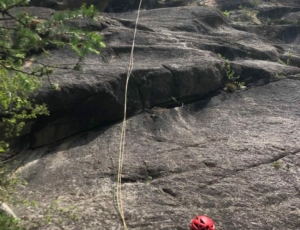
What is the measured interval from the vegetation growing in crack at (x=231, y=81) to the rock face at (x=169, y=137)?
0.12 m

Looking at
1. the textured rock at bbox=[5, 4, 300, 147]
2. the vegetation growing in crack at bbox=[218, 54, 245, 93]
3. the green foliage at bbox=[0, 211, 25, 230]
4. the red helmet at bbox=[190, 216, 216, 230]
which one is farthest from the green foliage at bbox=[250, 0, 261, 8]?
the green foliage at bbox=[0, 211, 25, 230]

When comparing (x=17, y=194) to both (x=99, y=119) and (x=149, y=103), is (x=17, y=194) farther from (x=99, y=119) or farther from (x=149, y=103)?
(x=149, y=103)

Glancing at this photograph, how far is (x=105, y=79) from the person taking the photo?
27.6ft

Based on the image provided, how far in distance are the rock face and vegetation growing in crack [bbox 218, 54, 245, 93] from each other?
12cm

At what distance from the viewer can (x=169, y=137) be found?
8000 millimetres

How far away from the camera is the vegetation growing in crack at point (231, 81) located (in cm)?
985

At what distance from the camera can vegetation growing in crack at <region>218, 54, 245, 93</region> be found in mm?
9852

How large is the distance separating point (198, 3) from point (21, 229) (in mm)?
12119

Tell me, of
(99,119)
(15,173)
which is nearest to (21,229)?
(15,173)

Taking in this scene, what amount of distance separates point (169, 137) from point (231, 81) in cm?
288

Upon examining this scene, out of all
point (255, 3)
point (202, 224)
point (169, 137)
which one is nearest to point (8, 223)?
point (202, 224)

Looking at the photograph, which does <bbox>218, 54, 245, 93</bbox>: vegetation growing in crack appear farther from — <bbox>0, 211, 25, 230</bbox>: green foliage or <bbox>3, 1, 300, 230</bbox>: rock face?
<bbox>0, 211, 25, 230</bbox>: green foliage

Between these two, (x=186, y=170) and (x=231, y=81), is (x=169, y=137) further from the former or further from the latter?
(x=231, y=81)

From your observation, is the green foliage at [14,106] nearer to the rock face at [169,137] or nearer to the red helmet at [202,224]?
the rock face at [169,137]
